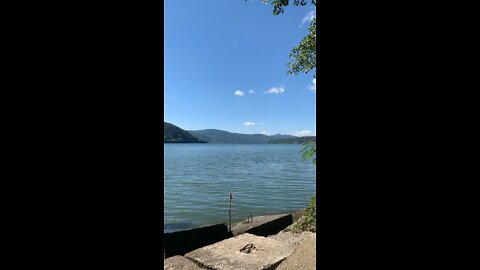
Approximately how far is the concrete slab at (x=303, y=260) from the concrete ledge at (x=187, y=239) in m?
4.84

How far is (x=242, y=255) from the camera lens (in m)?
7.32

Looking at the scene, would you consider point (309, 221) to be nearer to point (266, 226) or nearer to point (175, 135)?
point (266, 226)

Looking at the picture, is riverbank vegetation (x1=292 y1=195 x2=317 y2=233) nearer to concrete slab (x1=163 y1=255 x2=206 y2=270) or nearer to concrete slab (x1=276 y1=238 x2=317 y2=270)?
concrete slab (x1=276 y1=238 x2=317 y2=270)

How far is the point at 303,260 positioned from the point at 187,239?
17.6ft

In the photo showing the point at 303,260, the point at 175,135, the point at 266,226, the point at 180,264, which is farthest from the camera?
the point at 175,135

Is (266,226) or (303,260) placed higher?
(303,260)

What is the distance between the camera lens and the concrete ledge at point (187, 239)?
10.0 meters

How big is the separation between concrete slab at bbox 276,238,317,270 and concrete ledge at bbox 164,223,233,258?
4.84 m

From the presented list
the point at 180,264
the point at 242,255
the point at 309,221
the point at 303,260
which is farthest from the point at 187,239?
the point at 303,260
